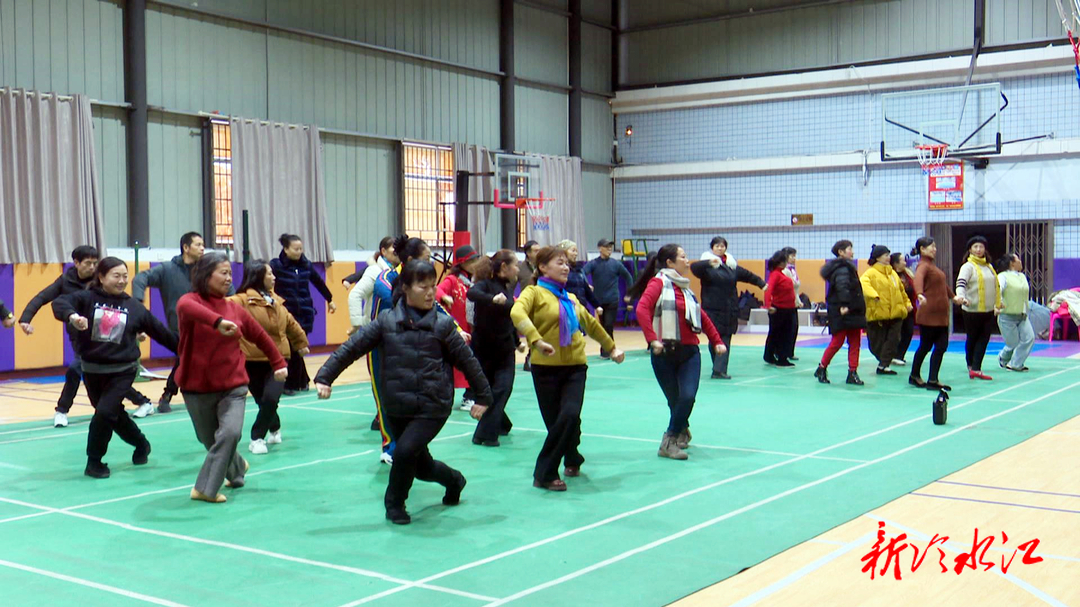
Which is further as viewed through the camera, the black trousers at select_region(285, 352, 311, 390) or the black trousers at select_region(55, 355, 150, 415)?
the black trousers at select_region(285, 352, 311, 390)

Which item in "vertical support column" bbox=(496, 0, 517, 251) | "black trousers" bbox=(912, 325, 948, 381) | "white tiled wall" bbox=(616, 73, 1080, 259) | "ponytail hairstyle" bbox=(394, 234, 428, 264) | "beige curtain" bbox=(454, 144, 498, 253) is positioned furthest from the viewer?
"vertical support column" bbox=(496, 0, 517, 251)

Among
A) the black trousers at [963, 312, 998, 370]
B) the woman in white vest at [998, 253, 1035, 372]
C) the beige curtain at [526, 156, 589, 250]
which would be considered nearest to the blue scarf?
the black trousers at [963, 312, 998, 370]

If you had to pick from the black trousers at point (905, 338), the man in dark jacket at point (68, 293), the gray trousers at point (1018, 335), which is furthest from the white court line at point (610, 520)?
the black trousers at point (905, 338)

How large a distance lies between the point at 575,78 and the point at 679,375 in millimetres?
19481

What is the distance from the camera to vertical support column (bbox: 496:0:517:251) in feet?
82.3

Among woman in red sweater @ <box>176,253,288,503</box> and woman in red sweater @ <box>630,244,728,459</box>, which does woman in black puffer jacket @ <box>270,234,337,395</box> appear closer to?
woman in red sweater @ <box>630,244,728,459</box>

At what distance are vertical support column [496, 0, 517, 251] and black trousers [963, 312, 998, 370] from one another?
12.3 meters

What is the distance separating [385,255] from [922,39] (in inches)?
690

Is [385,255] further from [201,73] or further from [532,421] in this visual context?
[201,73]

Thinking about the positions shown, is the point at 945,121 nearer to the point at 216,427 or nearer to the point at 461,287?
the point at 461,287

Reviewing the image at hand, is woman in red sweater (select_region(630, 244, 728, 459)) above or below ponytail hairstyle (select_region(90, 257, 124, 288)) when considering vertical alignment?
below

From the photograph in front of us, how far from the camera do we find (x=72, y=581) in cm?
547

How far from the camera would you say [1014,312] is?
15.2 metres

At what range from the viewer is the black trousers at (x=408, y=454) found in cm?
661
